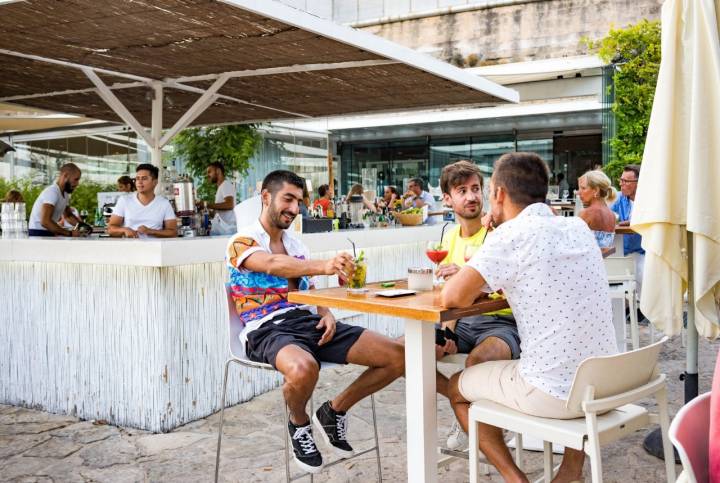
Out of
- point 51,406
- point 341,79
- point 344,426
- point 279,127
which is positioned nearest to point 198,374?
point 51,406

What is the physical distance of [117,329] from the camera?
13.6 ft

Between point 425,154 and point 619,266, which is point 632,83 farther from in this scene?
point 425,154

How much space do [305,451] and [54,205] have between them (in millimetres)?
4712

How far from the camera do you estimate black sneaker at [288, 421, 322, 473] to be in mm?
2709

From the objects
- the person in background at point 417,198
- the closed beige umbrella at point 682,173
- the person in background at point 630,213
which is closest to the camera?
the closed beige umbrella at point 682,173

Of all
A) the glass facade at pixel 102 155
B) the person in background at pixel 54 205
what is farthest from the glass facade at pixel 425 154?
the person in background at pixel 54 205

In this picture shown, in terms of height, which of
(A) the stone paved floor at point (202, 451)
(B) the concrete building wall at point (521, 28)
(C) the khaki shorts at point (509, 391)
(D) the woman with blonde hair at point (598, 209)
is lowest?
(A) the stone paved floor at point (202, 451)

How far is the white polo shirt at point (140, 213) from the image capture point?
225 inches

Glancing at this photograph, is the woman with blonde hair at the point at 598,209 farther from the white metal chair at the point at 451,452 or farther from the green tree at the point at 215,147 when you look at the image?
the green tree at the point at 215,147

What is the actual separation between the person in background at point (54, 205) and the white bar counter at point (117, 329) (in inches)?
69.9

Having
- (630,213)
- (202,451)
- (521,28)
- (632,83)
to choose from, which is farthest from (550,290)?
(521,28)

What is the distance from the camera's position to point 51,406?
443 cm

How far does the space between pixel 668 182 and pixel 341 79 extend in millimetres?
3833

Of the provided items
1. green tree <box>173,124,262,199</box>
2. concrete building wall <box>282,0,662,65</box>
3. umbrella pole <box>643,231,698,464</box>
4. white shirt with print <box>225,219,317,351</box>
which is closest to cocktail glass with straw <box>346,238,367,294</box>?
white shirt with print <box>225,219,317,351</box>
